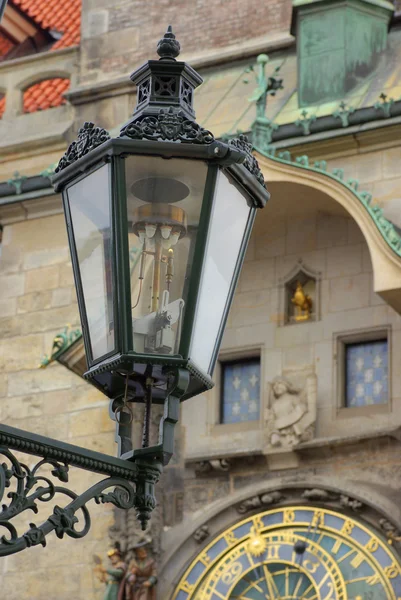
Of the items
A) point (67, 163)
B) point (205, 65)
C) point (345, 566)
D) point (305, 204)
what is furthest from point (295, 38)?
point (67, 163)

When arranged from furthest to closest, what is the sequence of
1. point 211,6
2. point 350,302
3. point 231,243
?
point 211,6 → point 350,302 → point 231,243

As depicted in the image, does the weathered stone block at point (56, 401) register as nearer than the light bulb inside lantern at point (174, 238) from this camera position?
No

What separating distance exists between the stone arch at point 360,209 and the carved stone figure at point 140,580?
6.63 feet

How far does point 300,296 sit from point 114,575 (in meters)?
1.92

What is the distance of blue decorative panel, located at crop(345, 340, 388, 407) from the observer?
964cm

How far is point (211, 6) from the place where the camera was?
463 inches

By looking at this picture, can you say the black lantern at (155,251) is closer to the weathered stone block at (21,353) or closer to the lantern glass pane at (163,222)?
the lantern glass pane at (163,222)

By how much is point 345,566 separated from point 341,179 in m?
2.11

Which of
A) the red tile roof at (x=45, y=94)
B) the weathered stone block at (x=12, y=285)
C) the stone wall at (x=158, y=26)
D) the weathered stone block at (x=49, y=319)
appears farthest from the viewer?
the red tile roof at (x=45, y=94)

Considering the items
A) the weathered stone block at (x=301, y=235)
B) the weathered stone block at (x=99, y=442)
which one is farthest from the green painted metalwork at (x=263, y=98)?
the weathered stone block at (x=99, y=442)

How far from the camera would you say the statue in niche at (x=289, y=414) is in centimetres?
955

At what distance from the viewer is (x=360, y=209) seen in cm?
932

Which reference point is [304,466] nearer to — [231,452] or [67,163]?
[231,452]

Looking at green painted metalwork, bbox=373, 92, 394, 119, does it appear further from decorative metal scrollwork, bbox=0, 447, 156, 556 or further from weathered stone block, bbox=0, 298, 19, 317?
decorative metal scrollwork, bbox=0, 447, 156, 556
